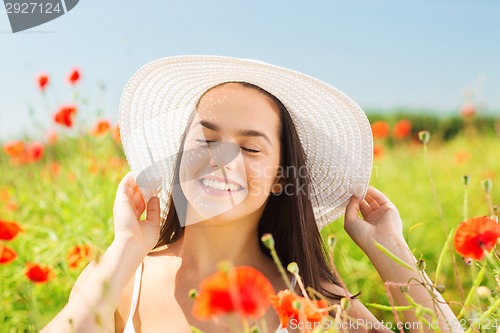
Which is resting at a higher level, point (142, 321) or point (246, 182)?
point (246, 182)

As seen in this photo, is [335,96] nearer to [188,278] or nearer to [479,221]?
[188,278]

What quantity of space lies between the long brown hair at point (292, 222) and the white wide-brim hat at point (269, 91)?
4cm

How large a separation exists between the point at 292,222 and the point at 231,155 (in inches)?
13.1

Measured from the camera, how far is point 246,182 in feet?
4.90

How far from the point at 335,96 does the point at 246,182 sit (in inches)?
13.2

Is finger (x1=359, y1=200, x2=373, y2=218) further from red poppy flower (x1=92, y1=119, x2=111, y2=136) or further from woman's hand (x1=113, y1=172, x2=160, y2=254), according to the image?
red poppy flower (x1=92, y1=119, x2=111, y2=136)

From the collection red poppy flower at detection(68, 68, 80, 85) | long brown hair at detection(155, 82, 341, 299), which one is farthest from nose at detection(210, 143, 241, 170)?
red poppy flower at detection(68, 68, 80, 85)

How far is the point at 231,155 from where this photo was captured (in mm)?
1458

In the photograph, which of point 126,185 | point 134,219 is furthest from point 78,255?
point 134,219

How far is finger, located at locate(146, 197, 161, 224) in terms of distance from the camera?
5.19 ft

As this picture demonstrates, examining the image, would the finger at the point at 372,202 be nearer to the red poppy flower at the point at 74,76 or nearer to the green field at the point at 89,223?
the green field at the point at 89,223

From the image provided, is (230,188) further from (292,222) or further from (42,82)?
(42,82)

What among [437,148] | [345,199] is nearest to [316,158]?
[345,199]

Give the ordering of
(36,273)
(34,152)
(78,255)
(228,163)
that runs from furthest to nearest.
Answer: (34,152)
(78,255)
(36,273)
(228,163)
